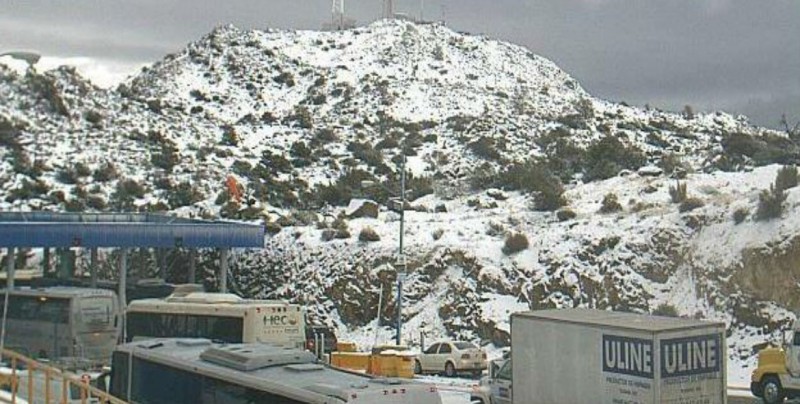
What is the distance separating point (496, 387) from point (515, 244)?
26143 millimetres

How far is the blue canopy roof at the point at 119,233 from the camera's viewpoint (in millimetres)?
42344

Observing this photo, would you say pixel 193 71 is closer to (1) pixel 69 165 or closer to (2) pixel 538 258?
(1) pixel 69 165

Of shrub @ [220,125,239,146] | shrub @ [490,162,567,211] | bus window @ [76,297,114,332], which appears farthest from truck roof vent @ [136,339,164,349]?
shrub @ [220,125,239,146]

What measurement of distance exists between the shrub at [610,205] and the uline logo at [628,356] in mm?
36493

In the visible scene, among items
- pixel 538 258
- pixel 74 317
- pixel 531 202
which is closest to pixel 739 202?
pixel 538 258

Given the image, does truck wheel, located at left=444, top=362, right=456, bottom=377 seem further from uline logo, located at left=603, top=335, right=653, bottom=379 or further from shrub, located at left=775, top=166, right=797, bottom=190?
uline logo, located at left=603, top=335, right=653, bottom=379

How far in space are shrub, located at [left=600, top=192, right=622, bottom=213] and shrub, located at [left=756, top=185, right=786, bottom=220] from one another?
916 centimetres

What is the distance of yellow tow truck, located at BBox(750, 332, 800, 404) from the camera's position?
2517 centimetres

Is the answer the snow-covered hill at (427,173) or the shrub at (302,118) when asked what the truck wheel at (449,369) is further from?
the shrub at (302,118)

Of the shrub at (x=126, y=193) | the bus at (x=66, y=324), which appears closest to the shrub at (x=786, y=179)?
the bus at (x=66, y=324)

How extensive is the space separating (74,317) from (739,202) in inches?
1138

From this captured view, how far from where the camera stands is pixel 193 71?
4488 inches

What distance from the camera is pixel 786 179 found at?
47.7 m

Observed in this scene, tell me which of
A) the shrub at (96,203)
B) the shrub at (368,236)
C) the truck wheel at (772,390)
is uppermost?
the shrub at (96,203)
